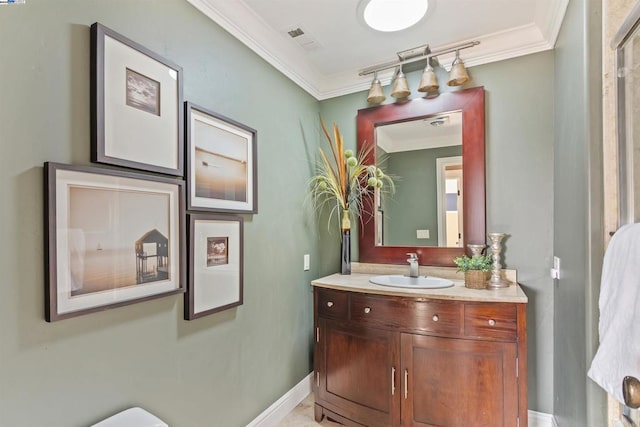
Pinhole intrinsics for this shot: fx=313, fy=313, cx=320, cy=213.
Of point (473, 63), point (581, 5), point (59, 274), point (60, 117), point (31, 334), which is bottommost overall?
point (31, 334)

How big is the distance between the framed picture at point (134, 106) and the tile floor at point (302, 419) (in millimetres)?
1676

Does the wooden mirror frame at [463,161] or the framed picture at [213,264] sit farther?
the wooden mirror frame at [463,161]

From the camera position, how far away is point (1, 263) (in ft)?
2.83

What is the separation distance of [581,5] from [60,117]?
1.98 m

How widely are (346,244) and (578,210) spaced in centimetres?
136

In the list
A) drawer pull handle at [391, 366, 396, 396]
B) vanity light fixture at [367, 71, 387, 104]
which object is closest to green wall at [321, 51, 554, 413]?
vanity light fixture at [367, 71, 387, 104]

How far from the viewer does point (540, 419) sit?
1867 mm

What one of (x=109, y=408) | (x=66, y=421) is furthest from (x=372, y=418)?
(x=66, y=421)

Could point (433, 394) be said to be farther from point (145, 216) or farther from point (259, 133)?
point (259, 133)

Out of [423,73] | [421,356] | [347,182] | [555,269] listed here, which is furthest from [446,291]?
[423,73]

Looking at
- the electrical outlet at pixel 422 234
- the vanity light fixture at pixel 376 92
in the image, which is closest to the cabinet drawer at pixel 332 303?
the electrical outlet at pixel 422 234

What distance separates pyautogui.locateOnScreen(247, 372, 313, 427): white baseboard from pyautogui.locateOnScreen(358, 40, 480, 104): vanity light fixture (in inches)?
84.2

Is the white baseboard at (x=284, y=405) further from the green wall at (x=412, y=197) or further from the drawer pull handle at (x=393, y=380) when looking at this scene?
the green wall at (x=412, y=197)

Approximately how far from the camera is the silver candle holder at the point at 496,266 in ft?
5.95
